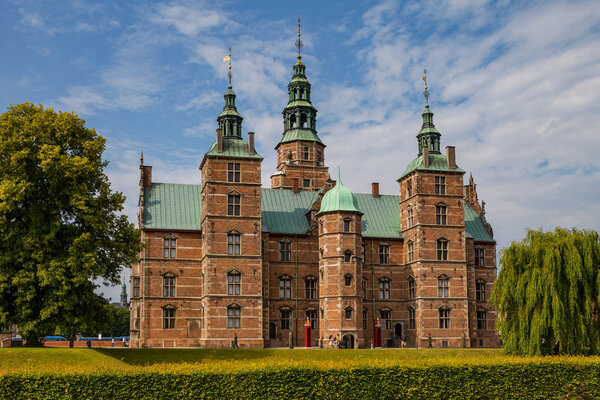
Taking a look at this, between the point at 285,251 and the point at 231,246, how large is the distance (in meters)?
6.56

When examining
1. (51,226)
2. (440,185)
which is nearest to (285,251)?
(440,185)

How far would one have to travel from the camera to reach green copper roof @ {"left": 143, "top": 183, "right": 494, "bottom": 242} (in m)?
56.9

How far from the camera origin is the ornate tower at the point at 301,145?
7162 cm

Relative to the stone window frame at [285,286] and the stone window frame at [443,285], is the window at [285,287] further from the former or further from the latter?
the stone window frame at [443,285]

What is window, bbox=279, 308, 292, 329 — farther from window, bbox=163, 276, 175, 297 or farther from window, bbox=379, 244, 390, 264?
window, bbox=379, 244, 390, 264

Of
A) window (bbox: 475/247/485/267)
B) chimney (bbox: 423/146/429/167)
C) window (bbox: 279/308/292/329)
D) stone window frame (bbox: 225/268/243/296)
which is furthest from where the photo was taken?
window (bbox: 475/247/485/267)

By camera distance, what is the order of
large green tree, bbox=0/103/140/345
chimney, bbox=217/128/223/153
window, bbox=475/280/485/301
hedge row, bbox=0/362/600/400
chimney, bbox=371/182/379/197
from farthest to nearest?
chimney, bbox=371/182/379/197 < window, bbox=475/280/485/301 < chimney, bbox=217/128/223/153 < large green tree, bbox=0/103/140/345 < hedge row, bbox=0/362/600/400

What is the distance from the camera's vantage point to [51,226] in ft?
117

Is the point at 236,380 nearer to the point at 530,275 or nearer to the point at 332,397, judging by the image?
the point at 332,397

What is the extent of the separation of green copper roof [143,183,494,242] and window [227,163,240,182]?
5365 mm

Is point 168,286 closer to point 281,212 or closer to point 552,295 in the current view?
point 281,212

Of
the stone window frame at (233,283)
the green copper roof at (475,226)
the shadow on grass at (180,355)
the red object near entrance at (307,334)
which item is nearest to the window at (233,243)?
the stone window frame at (233,283)

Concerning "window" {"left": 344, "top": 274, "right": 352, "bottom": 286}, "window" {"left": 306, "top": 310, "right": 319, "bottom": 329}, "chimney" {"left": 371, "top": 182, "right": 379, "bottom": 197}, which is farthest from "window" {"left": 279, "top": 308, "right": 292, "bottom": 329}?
"chimney" {"left": 371, "top": 182, "right": 379, "bottom": 197}

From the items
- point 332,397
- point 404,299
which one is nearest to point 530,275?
point 332,397
